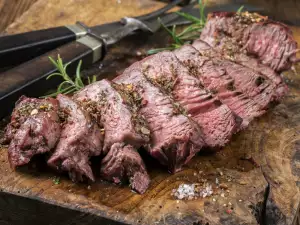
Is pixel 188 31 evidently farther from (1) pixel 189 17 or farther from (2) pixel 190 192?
(2) pixel 190 192

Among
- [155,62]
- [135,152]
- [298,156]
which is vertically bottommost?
[298,156]

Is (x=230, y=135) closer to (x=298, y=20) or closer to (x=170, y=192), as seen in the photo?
(x=170, y=192)

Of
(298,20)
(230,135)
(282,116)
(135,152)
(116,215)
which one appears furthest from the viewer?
(298,20)

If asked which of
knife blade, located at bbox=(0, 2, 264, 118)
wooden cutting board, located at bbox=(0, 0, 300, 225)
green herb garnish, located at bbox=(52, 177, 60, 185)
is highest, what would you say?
knife blade, located at bbox=(0, 2, 264, 118)

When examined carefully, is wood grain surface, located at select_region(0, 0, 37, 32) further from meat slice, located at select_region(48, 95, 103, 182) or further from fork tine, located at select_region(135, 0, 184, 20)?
meat slice, located at select_region(48, 95, 103, 182)

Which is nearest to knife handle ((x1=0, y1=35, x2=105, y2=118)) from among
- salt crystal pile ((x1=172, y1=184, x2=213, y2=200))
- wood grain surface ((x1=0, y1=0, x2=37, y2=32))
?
salt crystal pile ((x1=172, y1=184, x2=213, y2=200))

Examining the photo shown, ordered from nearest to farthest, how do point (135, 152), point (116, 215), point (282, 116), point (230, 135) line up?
point (116, 215) → point (135, 152) → point (230, 135) → point (282, 116)

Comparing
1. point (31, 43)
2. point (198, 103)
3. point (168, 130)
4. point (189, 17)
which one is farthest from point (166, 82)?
point (189, 17)

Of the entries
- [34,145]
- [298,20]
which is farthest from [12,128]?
[298,20]
